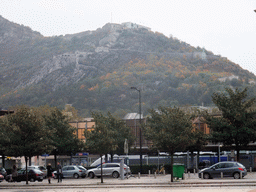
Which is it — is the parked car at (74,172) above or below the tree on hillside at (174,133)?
below

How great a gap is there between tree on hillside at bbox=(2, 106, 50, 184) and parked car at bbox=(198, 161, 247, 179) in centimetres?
1528

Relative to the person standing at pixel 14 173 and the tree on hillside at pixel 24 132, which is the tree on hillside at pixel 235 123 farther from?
the person standing at pixel 14 173

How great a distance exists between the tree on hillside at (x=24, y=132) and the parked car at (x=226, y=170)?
1528 cm

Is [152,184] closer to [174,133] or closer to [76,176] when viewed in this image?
[174,133]

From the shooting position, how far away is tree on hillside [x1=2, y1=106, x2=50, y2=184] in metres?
40.7

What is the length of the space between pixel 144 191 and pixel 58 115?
34.3 meters

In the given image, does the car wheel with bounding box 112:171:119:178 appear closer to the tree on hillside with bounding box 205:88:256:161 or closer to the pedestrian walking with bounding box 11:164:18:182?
the pedestrian walking with bounding box 11:164:18:182

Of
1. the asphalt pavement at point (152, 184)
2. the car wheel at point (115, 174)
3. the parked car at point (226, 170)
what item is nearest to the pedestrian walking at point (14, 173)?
the asphalt pavement at point (152, 184)

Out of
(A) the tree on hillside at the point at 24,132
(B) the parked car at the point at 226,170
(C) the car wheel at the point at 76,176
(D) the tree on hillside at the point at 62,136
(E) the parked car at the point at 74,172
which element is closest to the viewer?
(B) the parked car at the point at 226,170

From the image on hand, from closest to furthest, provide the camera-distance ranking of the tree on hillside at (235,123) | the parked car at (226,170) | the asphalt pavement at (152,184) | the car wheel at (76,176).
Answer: the asphalt pavement at (152,184), the parked car at (226,170), the car wheel at (76,176), the tree on hillside at (235,123)

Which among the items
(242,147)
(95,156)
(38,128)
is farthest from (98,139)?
(95,156)

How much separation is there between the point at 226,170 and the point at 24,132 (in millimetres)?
18500

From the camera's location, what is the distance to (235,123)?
51.7 meters

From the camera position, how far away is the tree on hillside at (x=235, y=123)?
50.5 metres
